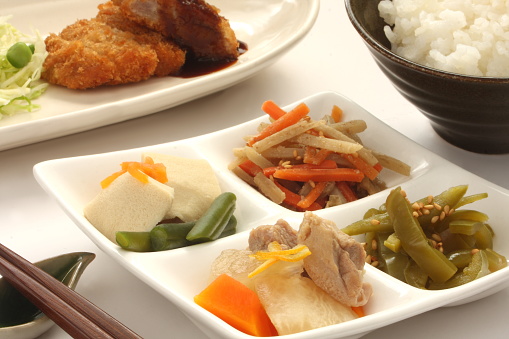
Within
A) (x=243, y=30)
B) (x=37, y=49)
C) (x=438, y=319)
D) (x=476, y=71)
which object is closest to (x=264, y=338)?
(x=438, y=319)

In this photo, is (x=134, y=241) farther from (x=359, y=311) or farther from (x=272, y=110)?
(x=272, y=110)

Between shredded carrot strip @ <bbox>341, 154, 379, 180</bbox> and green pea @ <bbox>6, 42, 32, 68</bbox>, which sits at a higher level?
green pea @ <bbox>6, 42, 32, 68</bbox>

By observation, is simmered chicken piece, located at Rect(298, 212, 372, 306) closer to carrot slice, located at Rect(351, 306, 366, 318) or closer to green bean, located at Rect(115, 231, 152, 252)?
carrot slice, located at Rect(351, 306, 366, 318)

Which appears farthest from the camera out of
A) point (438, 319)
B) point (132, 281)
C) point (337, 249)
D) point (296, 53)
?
point (296, 53)

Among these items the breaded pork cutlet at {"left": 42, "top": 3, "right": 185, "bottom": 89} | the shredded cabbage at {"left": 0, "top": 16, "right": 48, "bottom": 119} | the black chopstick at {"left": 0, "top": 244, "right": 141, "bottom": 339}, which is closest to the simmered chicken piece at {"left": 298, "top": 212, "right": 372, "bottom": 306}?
the black chopstick at {"left": 0, "top": 244, "right": 141, "bottom": 339}

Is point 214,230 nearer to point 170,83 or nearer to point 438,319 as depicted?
point 438,319

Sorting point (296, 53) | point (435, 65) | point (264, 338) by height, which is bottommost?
point (296, 53)
